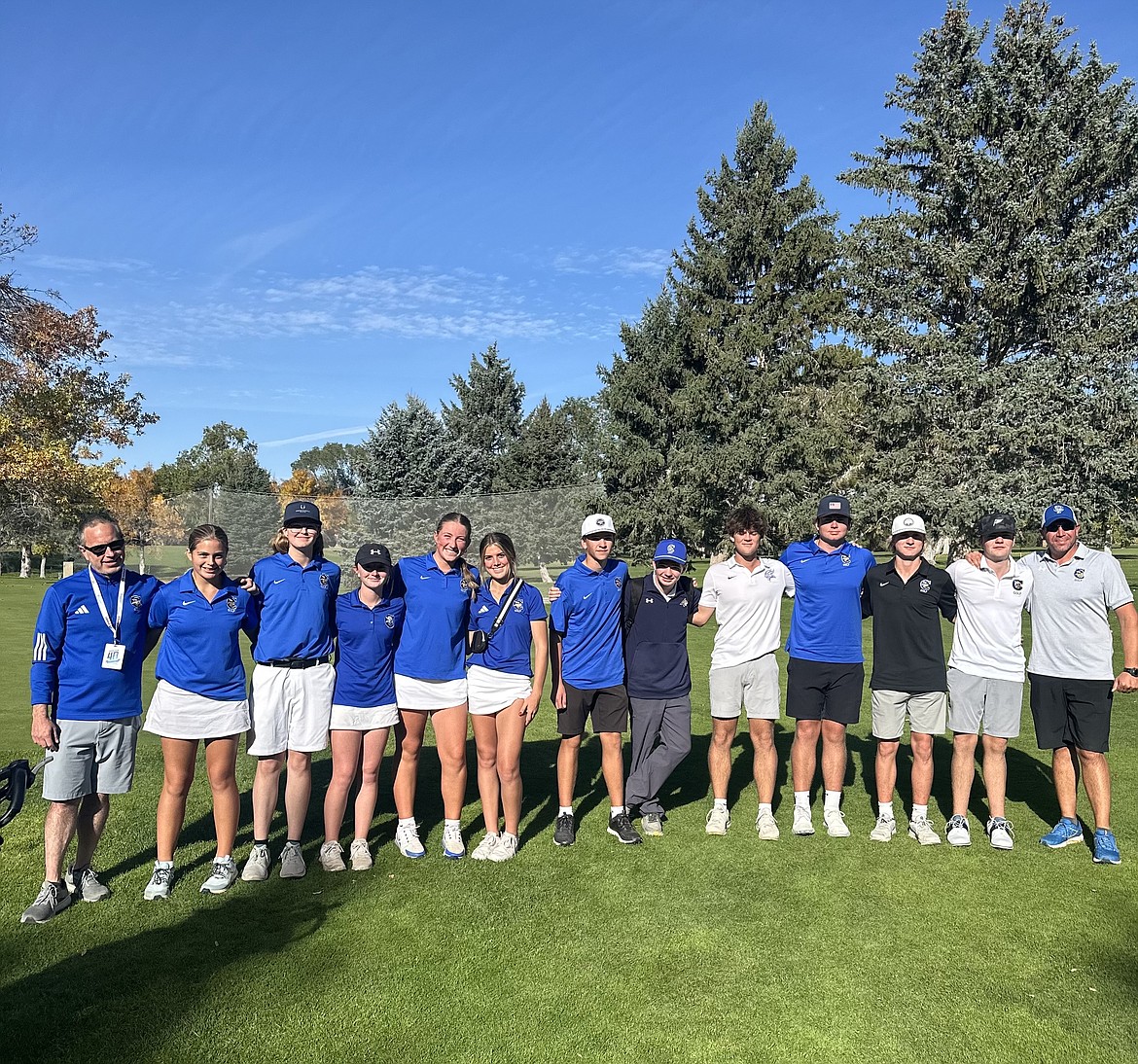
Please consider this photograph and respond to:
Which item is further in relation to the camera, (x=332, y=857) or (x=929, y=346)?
(x=929, y=346)

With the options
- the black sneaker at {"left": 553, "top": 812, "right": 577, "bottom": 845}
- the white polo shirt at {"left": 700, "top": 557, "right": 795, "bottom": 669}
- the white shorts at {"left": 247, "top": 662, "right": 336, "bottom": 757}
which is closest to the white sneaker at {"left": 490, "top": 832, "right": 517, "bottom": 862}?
the black sneaker at {"left": 553, "top": 812, "right": 577, "bottom": 845}

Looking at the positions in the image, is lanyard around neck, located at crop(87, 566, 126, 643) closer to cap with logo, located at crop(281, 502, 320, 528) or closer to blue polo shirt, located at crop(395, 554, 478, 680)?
cap with logo, located at crop(281, 502, 320, 528)

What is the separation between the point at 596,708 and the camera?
17.4 feet

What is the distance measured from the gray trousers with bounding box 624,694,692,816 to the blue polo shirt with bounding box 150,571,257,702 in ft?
7.65

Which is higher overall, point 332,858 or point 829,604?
point 829,604

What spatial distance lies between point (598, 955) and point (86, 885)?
2532mm

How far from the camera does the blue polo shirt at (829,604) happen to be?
5.29 metres

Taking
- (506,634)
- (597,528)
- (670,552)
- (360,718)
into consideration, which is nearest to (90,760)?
(360,718)

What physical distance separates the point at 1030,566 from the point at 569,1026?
3.73 metres

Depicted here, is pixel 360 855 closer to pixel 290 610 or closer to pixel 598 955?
pixel 290 610

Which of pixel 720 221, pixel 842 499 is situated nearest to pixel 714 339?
Answer: pixel 720 221

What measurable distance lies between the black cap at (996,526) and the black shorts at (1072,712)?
2.81ft

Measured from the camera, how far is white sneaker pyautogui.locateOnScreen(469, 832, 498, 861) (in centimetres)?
490

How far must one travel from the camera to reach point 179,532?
93.6ft
